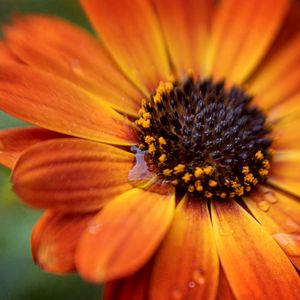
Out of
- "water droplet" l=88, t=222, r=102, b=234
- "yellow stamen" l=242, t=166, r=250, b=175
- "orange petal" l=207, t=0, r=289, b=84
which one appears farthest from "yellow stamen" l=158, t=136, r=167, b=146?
"orange petal" l=207, t=0, r=289, b=84

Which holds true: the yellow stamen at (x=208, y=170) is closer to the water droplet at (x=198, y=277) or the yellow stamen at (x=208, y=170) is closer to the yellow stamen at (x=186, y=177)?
the yellow stamen at (x=186, y=177)

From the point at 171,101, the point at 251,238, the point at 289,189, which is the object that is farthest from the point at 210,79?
the point at 251,238

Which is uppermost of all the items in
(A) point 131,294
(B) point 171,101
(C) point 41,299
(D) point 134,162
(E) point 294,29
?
(E) point 294,29

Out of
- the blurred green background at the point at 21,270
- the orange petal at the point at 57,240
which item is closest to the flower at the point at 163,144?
the orange petal at the point at 57,240

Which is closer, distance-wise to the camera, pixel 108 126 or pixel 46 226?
pixel 46 226

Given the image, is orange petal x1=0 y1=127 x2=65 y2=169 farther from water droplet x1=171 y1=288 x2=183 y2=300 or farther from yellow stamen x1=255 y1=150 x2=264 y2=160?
yellow stamen x1=255 y1=150 x2=264 y2=160

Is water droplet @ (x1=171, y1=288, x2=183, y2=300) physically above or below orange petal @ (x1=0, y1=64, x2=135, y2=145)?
below

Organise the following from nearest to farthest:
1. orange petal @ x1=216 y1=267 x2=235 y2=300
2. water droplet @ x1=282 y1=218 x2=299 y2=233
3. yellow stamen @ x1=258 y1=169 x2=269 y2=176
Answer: orange petal @ x1=216 y1=267 x2=235 y2=300, water droplet @ x1=282 y1=218 x2=299 y2=233, yellow stamen @ x1=258 y1=169 x2=269 y2=176

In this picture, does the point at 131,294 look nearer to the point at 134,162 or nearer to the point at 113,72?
the point at 134,162
